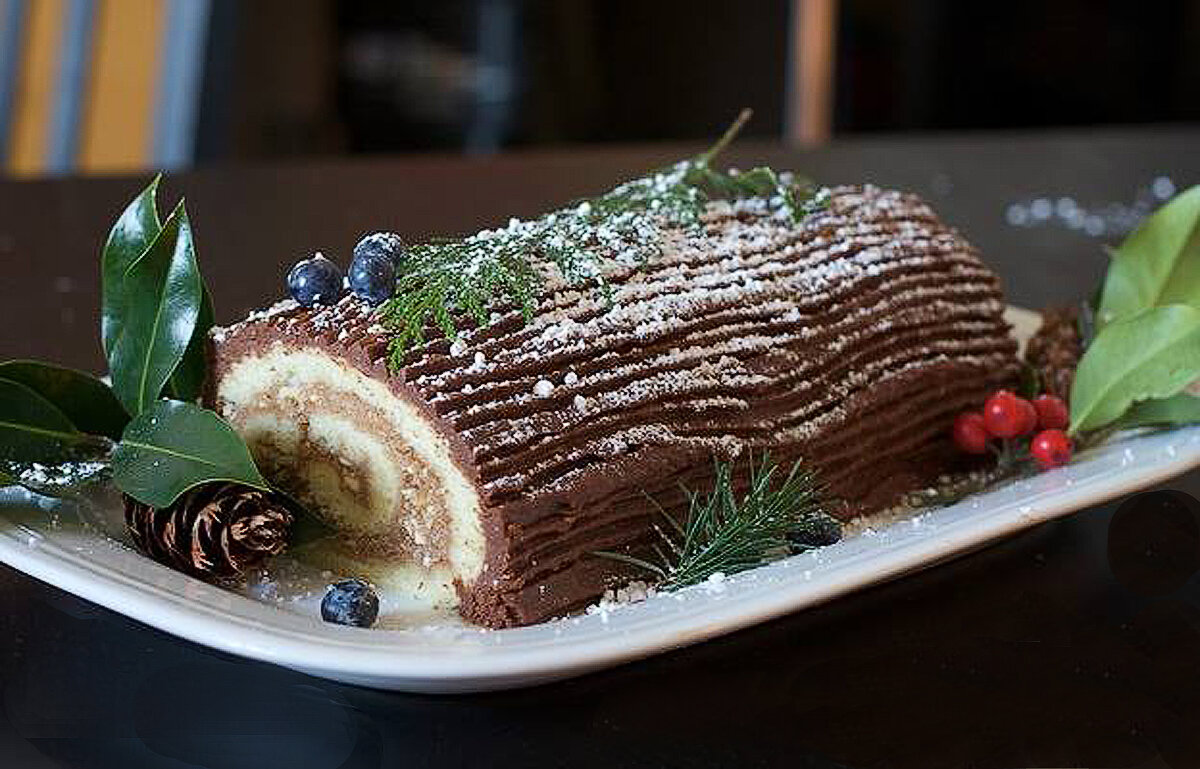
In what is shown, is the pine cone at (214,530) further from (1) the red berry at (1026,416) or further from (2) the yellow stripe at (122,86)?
(2) the yellow stripe at (122,86)

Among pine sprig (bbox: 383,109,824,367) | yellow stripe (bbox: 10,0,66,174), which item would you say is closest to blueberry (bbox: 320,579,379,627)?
pine sprig (bbox: 383,109,824,367)

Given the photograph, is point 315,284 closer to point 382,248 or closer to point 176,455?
point 382,248

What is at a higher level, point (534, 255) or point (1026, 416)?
point (534, 255)

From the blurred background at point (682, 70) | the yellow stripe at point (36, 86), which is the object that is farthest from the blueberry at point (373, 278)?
the blurred background at point (682, 70)

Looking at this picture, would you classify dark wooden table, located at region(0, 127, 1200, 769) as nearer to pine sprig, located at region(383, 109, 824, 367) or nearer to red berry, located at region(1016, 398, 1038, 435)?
red berry, located at region(1016, 398, 1038, 435)

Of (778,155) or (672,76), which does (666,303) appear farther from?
(672,76)

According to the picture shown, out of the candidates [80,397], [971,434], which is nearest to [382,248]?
[80,397]
